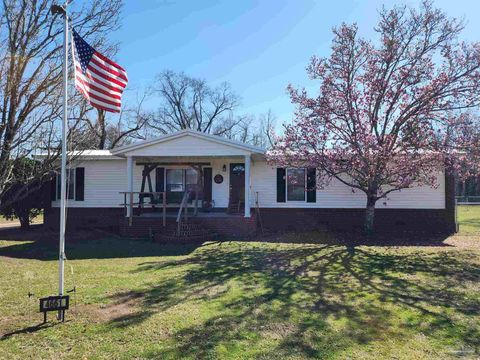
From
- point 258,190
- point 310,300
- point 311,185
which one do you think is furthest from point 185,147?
point 310,300

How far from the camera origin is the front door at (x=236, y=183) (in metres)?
16.9

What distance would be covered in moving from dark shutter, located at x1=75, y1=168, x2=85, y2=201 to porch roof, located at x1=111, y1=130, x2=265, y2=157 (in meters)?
3.35

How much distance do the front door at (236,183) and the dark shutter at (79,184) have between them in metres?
6.40

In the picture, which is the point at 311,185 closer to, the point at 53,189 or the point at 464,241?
the point at 464,241

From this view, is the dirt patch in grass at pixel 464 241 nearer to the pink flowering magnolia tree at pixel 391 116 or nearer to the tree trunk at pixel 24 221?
the pink flowering magnolia tree at pixel 391 116

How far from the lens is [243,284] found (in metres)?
7.35

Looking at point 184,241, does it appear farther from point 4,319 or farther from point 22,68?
point 4,319

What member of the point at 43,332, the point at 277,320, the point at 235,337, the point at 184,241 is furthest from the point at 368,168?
the point at 43,332

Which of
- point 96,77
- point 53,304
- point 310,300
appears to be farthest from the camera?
point 310,300

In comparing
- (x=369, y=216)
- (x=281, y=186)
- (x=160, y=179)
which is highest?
(x=160, y=179)

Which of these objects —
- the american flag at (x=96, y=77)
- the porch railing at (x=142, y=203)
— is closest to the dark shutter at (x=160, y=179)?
the porch railing at (x=142, y=203)

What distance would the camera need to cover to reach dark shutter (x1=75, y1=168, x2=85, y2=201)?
1733cm

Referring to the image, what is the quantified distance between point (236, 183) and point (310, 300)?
428 inches

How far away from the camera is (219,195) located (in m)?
17.1
